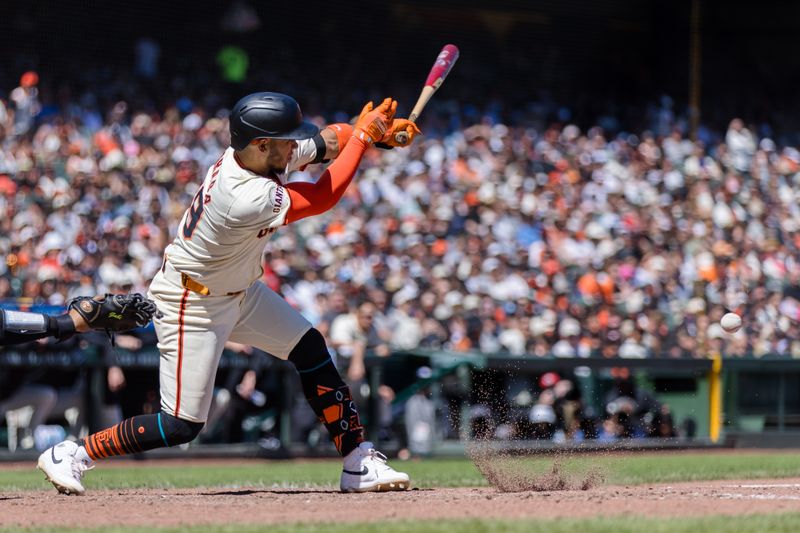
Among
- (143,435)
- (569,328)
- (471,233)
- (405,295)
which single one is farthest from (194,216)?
(471,233)

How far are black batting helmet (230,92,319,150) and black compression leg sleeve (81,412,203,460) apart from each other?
1.26 metres

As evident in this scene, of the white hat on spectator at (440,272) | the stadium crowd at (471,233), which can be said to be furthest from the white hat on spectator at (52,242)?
the white hat on spectator at (440,272)

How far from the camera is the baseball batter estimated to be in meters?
5.28

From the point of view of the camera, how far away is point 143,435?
5.54 m

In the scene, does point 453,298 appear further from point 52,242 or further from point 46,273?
point 46,273

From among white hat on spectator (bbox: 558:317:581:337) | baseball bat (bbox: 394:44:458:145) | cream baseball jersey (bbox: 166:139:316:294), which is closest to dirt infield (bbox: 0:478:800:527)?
cream baseball jersey (bbox: 166:139:316:294)

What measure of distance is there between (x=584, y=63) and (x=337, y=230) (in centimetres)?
949

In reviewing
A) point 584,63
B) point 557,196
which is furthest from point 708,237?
point 584,63

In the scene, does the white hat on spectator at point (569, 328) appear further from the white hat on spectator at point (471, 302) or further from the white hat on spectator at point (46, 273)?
the white hat on spectator at point (46, 273)

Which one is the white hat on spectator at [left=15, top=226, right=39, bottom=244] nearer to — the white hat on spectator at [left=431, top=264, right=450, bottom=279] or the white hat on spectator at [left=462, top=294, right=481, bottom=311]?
the white hat on spectator at [left=431, top=264, right=450, bottom=279]

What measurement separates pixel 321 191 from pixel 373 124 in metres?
0.50

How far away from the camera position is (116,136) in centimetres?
1498

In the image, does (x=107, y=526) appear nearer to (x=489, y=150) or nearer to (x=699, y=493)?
(x=699, y=493)

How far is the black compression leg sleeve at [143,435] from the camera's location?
5.52 meters
